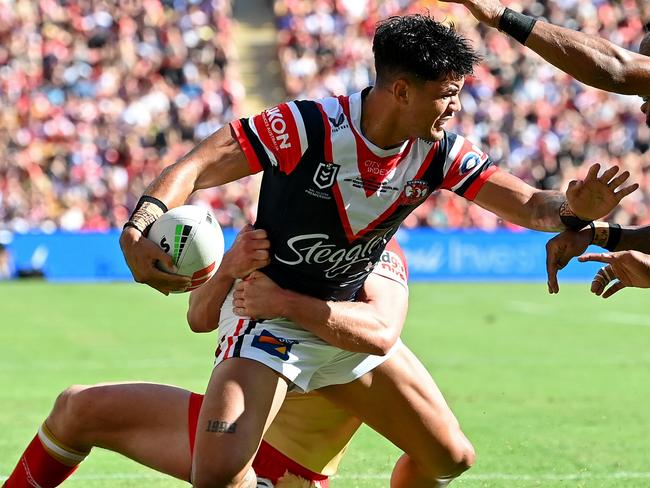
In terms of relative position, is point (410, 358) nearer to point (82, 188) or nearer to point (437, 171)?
point (437, 171)

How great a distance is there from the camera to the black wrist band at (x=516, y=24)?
503 centimetres

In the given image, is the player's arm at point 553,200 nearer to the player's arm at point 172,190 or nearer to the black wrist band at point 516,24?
the black wrist band at point 516,24

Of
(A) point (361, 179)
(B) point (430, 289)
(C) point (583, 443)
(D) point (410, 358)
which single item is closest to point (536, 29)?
(A) point (361, 179)

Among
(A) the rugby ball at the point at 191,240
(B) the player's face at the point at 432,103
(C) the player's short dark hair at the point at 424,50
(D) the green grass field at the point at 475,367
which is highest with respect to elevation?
(C) the player's short dark hair at the point at 424,50

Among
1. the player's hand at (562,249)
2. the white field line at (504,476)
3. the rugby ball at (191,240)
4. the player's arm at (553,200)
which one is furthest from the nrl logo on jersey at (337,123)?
the white field line at (504,476)

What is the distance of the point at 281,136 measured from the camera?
16.7ft

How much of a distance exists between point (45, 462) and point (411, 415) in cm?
173

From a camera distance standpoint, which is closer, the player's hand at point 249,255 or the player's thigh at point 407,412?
the player's hand at point 249,255

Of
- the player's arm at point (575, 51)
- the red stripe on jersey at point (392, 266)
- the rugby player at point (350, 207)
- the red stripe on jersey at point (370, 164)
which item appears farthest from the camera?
the red stripe on jersey at point (392, 266)

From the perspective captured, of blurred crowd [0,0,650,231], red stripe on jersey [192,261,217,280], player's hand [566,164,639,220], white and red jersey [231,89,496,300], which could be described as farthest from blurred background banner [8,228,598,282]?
red stripe on jersey [192,261,217,280]

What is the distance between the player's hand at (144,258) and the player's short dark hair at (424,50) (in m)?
1.37

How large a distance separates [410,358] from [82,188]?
1948cm

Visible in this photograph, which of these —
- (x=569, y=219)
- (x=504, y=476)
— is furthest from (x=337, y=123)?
(x=504, y=476)

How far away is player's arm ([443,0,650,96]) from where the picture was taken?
16.4ft
